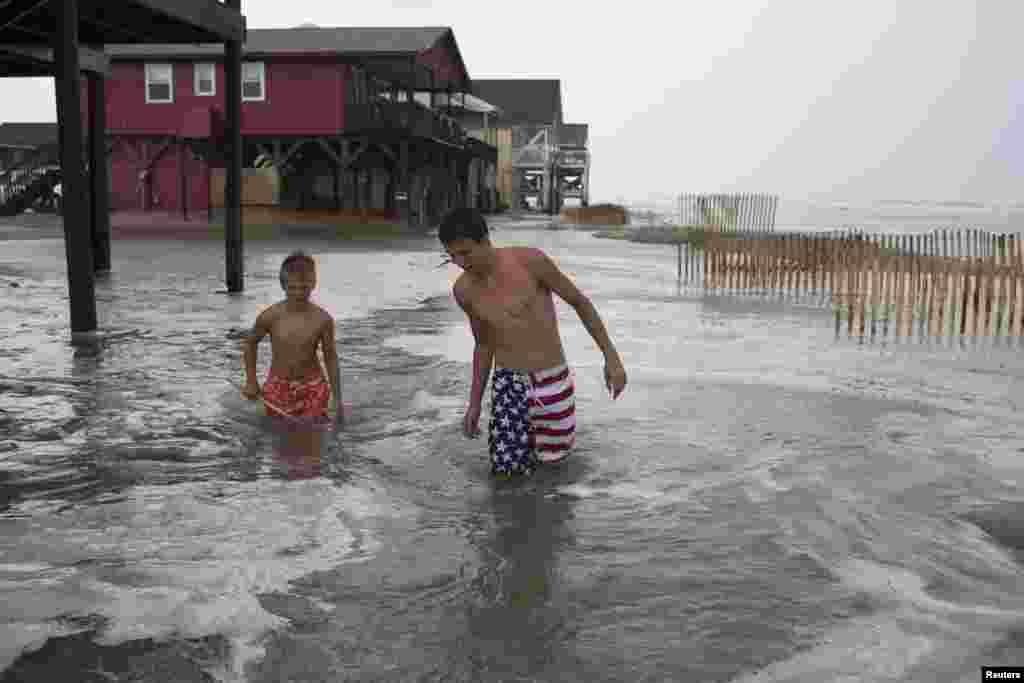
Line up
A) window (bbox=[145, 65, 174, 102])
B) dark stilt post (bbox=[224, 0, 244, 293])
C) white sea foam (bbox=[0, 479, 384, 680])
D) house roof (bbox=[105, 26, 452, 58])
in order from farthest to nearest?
window (bbox=[145, 65, 174, 102])
house roof (bbox=[105, 26, 452, 58])
dark stilt post (bbox=[224, 0, 244, 293])
white sea foam (bbox=[0, 479, 384, 680])

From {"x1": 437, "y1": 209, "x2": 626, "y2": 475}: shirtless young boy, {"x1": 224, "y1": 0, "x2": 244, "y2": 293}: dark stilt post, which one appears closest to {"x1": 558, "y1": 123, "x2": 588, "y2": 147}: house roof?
{"x1": 224, "y1": 0, "x2": 244, "y2": 293}: dark stilt post

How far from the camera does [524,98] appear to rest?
65.1 m

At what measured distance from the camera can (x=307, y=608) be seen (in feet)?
11.6

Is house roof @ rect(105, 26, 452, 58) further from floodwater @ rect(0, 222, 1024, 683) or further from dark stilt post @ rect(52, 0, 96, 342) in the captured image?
floodwater @ rect(0, 222, 1024, 683)

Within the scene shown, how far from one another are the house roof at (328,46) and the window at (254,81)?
20.0 inches

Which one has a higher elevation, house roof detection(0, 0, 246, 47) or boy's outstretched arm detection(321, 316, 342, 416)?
house roof detection(0, 0, 246, 47)

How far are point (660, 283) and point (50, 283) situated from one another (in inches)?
364

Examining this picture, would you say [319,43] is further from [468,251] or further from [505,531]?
[505,531]

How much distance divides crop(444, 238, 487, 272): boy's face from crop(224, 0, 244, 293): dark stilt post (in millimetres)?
8584

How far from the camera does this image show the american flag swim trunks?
4984mm

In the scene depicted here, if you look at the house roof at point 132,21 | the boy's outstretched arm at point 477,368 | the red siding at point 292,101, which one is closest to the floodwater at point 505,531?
the boy's outstretched arm at point 477,368

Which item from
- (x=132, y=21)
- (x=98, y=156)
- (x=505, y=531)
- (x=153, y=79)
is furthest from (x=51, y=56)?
(x=153, y=79)

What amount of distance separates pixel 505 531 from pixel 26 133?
6688 cm

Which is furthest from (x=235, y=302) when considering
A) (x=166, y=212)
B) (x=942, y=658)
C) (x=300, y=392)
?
(x=166, y=212)
